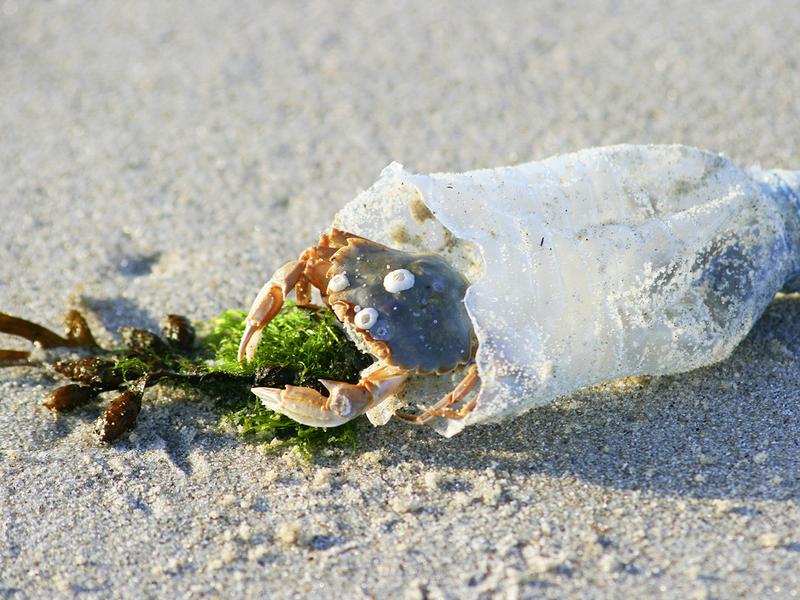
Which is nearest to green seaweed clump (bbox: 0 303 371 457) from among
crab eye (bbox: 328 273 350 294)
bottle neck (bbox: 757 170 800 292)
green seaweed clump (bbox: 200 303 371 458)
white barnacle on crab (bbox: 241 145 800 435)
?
green seaweed clump (bbox: 200 303 371 458)

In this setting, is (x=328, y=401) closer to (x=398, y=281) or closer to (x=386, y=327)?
(x=386, y=327)

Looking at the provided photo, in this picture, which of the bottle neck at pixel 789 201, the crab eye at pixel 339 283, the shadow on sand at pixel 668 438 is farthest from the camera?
the bottle neck at pixel 789 201

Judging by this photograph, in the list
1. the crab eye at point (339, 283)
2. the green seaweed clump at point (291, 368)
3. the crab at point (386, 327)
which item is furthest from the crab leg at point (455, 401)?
the crab eye at point (339, 283)

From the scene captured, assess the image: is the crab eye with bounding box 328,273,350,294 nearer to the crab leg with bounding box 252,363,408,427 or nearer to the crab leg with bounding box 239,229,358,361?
the crab leg with bounding box 239,229,358,361

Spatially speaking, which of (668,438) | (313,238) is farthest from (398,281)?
(313,238)

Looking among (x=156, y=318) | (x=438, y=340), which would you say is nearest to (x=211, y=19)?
(x=156, y=318)

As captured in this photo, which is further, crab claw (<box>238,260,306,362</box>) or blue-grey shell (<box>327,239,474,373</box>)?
crab claw (<box>238,260,306,362</box>)

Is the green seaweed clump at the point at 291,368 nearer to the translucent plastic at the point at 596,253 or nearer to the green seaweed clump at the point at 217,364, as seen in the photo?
the green seaweed clump at the point at 217,364
